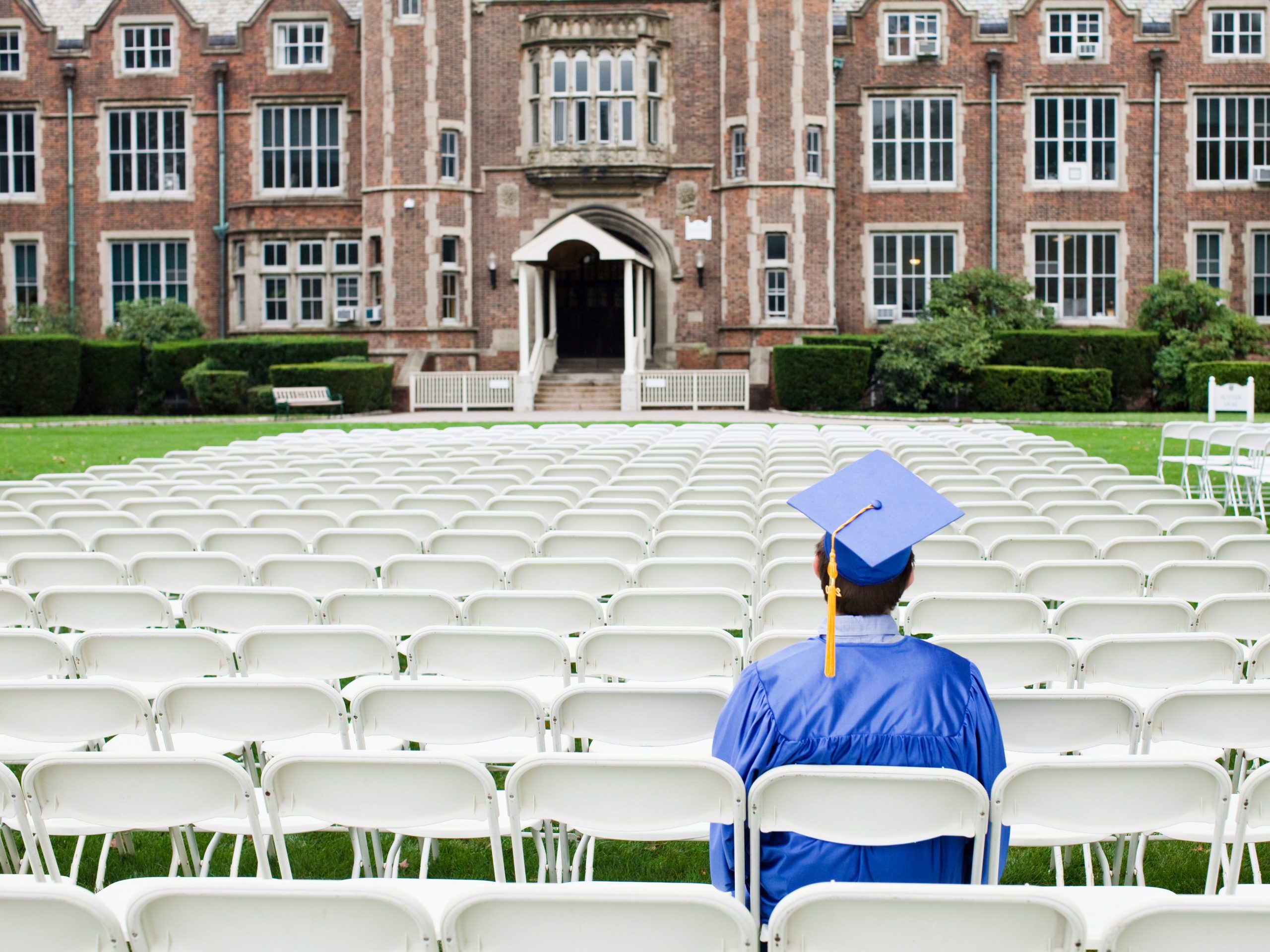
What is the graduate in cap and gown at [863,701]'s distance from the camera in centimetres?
314

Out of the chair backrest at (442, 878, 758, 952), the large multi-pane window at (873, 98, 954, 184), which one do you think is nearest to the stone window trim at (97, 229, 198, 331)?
the large multi-pane window at (873, 98, 954, 184)

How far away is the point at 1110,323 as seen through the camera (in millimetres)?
36656

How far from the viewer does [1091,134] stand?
120 feet

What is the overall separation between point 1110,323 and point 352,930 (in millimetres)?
36971

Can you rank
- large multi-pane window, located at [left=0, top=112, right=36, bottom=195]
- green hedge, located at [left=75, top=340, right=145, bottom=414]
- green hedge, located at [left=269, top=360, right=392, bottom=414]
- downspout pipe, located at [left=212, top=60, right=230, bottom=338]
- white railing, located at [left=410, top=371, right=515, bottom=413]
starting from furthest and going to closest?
1. large multi-pane window, located at [left=0, top=112, right=36, bottom=195]
2. downspout pipe, located at [left=212, top=60, right=230, bottom=338]
3. green hedge, located at [left=75, top=340, right=145, bottom=414]
4. white railing, located at [left=410, top=371, right=515, bottom=413]
5. green hedge, located at [left=269, top=360, right=392, bottom=414]

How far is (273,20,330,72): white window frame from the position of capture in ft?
124

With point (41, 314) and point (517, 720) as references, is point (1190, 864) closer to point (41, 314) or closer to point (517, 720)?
point (517, 720)

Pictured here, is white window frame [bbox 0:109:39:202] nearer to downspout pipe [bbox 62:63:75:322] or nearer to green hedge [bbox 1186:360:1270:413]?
downspout pipe [bbox 62:63:75:322]

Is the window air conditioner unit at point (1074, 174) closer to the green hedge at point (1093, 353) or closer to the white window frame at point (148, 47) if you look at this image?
the green hedge at point (1093, 353)

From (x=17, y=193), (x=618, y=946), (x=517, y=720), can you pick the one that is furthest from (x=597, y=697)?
(x=17, y=193)

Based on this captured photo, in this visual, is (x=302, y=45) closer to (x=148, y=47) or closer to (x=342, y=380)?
(x=148, y=47)

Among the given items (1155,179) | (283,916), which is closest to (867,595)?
(283,916)

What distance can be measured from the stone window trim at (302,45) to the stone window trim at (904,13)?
15080 mm

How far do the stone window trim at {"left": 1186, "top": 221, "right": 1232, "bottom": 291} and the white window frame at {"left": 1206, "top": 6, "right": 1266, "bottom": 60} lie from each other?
450 centimetres
